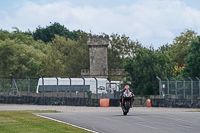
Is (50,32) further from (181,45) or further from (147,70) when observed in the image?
(147,70)

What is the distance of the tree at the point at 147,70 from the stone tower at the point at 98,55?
23260mm

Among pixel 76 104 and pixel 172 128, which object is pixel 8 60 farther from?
pixel 172 128

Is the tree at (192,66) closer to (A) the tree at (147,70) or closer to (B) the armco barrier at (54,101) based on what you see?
(A) the tree at (147,70)

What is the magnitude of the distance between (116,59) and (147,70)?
39.6 meters

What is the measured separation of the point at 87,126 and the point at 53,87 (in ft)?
96.6

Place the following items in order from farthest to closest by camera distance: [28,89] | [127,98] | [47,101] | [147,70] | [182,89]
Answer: [147,70], [28,89], [47,101], [182,89], [127,98]

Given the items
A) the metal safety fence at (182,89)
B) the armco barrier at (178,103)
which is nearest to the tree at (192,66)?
the metal safety fence at (182,89)

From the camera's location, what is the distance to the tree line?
59562 millimetres

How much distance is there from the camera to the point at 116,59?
99.5 meters

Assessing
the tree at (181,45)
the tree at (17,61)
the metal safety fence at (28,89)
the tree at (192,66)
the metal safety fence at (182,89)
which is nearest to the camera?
the metal safety fence at (182,89)

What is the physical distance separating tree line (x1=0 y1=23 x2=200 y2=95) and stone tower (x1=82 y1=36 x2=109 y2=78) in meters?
7.05

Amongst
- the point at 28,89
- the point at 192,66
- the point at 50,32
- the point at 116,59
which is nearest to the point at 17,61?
the point at 116,59

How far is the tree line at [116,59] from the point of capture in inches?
2345

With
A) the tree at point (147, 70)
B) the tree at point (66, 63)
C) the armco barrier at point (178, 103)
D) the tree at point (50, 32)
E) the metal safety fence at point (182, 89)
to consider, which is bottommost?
the armco barrier at point (178, 103)
